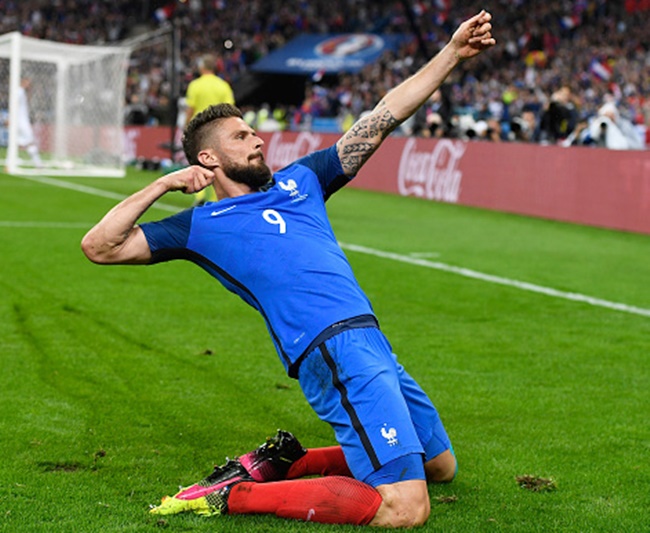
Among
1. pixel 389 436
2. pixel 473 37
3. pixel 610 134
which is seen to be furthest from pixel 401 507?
pixel 610 134

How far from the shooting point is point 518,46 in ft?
116

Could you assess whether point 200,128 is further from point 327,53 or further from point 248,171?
point 327,53

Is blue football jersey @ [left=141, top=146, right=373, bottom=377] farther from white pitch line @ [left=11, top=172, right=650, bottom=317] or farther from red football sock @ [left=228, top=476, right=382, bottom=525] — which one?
white pitch line @ [left=11, top=172, right=650, bottom=317]

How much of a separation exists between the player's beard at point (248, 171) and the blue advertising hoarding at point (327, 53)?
37.5 metres

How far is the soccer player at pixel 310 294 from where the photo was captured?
4.14 metres

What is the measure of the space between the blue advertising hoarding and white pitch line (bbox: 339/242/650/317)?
1157 inches

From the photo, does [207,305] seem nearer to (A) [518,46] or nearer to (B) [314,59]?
(A) [518,46]

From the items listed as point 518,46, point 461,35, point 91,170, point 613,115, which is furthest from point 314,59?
point 461,35

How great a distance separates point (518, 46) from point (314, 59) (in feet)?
34.9

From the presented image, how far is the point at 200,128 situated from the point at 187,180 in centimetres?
35

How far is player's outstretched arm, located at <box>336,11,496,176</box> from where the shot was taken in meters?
4.71

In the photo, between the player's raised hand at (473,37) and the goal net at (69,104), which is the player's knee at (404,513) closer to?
the player's raised hand at (473,37)

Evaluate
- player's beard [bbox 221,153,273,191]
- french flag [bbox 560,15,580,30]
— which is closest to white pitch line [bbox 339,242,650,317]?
player's beard [bbox 221,153,273,191]

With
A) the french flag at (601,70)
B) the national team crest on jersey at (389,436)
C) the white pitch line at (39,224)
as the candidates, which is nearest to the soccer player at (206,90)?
the white pitch line at (39,224)
